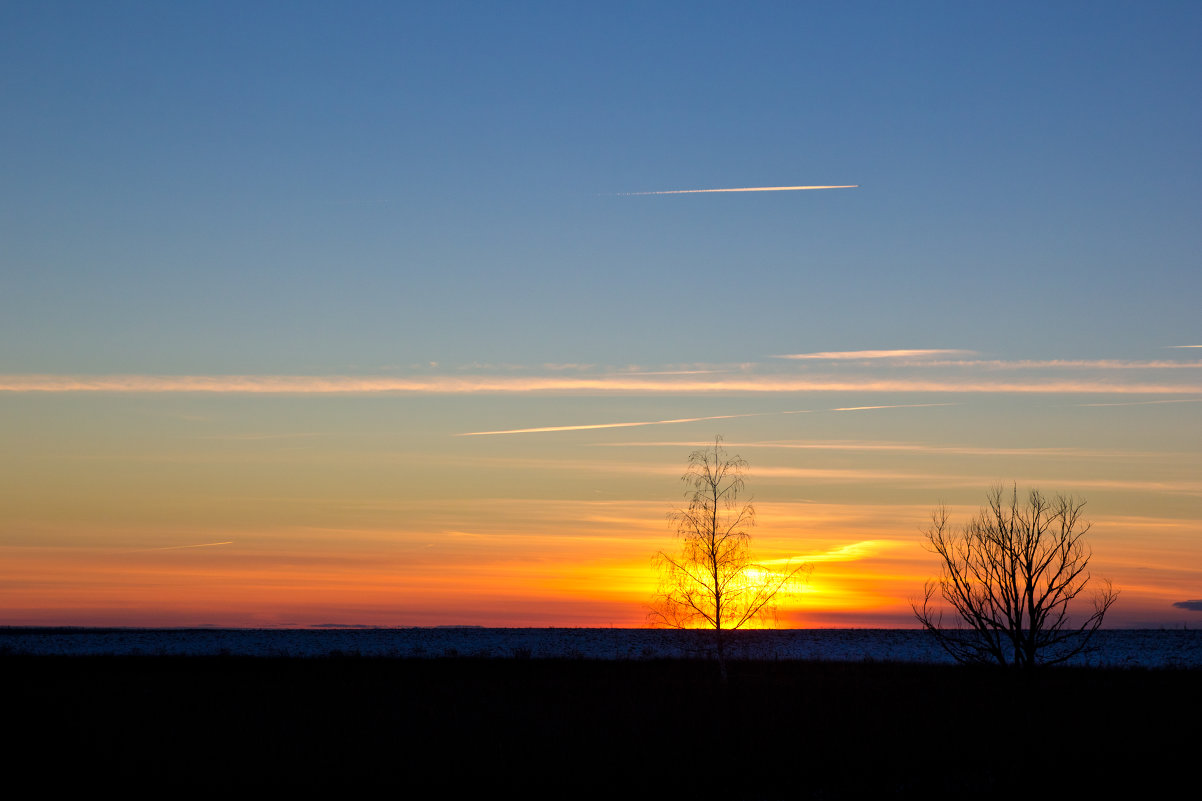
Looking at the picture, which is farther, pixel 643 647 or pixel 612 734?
pixel 643 647

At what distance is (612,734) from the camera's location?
2500 centimetres

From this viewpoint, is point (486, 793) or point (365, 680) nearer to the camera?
point (486, 793)

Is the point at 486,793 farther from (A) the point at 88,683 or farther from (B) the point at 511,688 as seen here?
(A) the point at 88,683

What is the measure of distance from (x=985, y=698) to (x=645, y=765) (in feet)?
57.3

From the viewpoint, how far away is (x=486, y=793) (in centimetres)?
1852

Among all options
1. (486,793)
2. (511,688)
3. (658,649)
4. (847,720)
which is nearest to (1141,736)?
(847,720)

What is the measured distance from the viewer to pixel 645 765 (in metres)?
20.8

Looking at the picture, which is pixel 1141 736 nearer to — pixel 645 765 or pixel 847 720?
pixel 847 720

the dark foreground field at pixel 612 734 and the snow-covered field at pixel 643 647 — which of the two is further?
the snow-covered field at pixel 643 647

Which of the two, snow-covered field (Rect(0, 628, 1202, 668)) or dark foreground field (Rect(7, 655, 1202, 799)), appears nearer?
dark foreground field (Rect(7, 655, 1202, 799))

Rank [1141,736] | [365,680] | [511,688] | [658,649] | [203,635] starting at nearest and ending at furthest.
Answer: [1141,736] < [511,688] < [365,680] < [658,649] < [203,635]

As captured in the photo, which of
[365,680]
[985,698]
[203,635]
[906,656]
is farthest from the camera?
[203,635]

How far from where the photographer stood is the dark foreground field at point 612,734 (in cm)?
1931

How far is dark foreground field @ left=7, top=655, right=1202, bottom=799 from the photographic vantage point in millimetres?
19312
